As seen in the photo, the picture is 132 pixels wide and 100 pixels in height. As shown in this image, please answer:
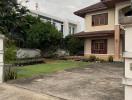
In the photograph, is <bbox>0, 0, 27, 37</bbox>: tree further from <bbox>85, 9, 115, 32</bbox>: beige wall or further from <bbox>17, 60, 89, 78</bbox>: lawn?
<bbox>17, 60, 89, 78</bbox>: lawn

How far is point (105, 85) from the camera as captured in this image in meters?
10.1

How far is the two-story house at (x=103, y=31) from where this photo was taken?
2391 cm

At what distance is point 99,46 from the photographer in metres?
27.2

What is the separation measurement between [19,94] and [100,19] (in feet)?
64.9

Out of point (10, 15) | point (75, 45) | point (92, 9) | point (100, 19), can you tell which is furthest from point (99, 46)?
point (10, 15)

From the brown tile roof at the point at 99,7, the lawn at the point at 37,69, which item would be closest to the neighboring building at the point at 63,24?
the brown tile roof at the point at 99,7

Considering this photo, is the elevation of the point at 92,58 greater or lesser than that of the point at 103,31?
lesser

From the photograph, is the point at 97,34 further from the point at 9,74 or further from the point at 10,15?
the point at 9,74

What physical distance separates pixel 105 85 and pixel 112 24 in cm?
1667

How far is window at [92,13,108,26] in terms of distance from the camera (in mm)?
26594

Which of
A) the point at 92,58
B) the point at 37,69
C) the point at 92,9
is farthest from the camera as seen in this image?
the point at 92,9

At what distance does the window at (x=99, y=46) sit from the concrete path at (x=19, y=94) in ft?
58.9

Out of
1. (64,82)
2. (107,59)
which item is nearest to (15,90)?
(64,82)

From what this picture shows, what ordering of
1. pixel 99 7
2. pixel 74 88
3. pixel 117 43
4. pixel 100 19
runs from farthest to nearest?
pixel 100 19, pixel 99 7, pixel 117 43, pixel 74 88
